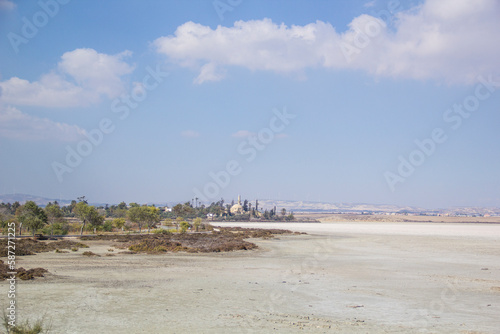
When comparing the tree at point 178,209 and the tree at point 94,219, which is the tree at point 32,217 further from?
the tree at point 178,209

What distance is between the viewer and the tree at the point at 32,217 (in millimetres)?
44531

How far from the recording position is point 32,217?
45.6 m

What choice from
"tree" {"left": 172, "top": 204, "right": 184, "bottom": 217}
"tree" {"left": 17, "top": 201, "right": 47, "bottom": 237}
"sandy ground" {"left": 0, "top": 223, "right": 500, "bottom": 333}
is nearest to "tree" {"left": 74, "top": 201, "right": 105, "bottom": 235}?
"tree" {"left": 17, "top": 201, "right": 47, "bottom": 237}

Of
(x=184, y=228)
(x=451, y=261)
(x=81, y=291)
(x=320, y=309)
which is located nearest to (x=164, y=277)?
(x=81, y=291)

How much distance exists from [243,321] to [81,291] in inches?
276

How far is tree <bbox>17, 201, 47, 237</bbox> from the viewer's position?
44.5m

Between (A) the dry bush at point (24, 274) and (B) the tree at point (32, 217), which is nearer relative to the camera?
(A) the dry bush at point (24, 274)

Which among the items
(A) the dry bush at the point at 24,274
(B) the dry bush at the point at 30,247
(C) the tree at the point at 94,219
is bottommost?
(B) the dry bush at the point at 30,247

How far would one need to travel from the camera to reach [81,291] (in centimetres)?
1464

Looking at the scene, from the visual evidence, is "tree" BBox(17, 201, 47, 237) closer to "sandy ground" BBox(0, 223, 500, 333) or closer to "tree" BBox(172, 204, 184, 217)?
"sandy ground" BBox(0, 223, 500, 333)

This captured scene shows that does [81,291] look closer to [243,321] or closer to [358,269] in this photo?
[243,321]

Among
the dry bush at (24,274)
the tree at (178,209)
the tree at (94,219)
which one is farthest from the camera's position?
the tree at (178,209)

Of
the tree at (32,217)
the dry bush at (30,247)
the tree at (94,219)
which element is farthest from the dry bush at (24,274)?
the tree at (94,219)

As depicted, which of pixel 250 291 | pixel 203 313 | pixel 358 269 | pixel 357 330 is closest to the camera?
pixel 357 330
